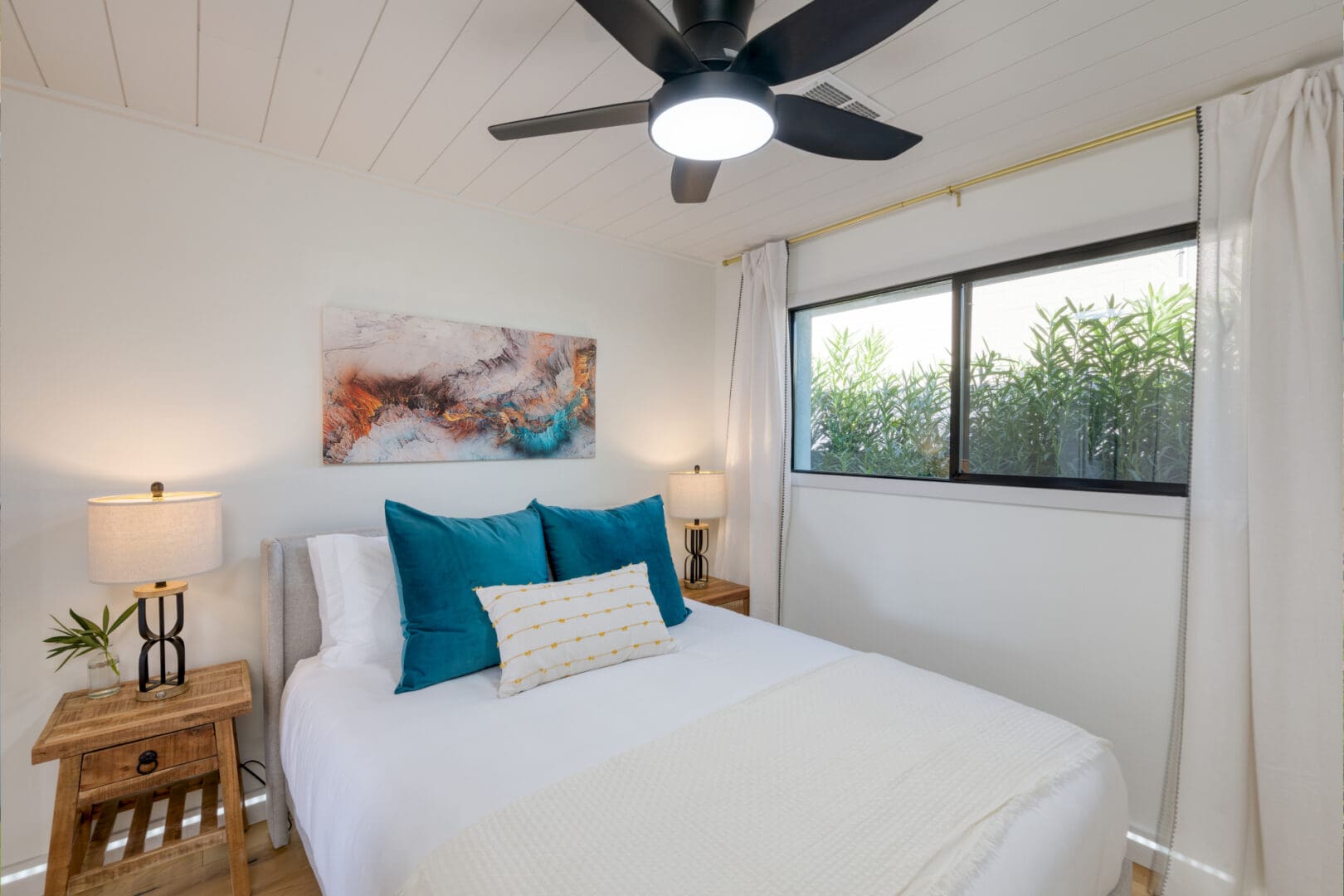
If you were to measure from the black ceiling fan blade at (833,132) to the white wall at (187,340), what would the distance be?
1611 millimetres

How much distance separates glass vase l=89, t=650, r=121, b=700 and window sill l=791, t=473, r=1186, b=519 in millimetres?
2756

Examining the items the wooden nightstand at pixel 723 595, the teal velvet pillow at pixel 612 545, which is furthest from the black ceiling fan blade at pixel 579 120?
the wooden nightstand at pixel 723 595

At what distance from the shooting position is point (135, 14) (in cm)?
145

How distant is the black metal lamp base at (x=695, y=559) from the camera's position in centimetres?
319

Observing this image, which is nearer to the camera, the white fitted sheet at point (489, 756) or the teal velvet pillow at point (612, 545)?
the white fitted sheet at point (489, 756)

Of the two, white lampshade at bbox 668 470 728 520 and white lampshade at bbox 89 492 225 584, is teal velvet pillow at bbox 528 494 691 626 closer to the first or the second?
white lampshade at bbox 668 470 728 520

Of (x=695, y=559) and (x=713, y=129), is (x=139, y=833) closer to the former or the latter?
(x=695, y=559)

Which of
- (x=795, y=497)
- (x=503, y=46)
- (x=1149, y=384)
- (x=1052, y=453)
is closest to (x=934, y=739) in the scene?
(x=1052, y=453)

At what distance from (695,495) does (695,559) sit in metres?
0.38

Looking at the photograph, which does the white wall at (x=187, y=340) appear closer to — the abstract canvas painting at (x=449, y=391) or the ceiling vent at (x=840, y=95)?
the abstract canvas painting at (x=449, y=391)

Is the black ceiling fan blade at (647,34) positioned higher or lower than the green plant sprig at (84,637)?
higher

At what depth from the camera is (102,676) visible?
1.79 meters

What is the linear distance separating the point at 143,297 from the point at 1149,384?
343 cm

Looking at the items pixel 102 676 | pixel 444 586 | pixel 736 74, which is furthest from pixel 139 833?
pixel 736 74
